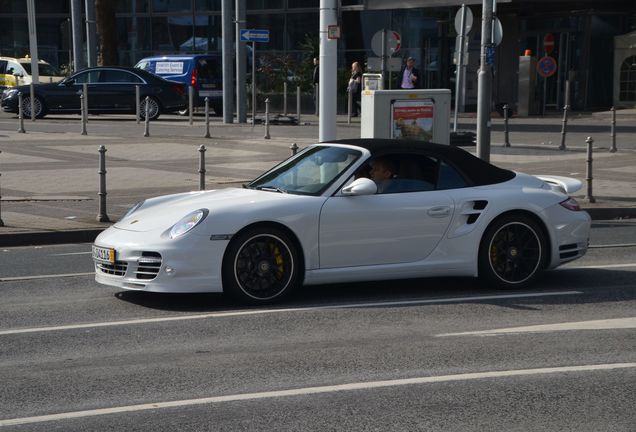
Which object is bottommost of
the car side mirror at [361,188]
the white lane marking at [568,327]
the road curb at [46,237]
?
the road curb at [46,237]

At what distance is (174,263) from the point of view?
882cm

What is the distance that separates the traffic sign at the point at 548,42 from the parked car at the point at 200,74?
1154 centimetres

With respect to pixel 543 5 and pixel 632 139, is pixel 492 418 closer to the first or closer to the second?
pixel 632 139

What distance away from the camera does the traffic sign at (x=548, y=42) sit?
39.0 meters

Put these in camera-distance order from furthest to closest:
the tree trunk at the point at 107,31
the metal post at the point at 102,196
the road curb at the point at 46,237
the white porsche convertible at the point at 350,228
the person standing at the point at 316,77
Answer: the tree trunk at the point at 107,31 < the person standing at the point at 316,77 < the metal post at the point at 102,196 < the road curb at the point at 46,237 < the white porsche convertible at the point at 350,228

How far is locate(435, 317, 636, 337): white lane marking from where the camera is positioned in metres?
8.06

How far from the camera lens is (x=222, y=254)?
29.2ft

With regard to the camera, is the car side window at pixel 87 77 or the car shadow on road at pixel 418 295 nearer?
the car shadow on road at pixel 418 295

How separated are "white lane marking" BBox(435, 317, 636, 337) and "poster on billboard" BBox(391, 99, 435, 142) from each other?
7159 millimetres

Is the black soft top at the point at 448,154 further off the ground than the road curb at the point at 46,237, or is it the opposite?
the black soft top at the point at 448,154

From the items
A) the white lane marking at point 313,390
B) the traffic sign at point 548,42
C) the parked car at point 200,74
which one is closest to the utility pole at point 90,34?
the parked car at point 200,74

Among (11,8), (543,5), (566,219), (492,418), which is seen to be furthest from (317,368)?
(11,8)

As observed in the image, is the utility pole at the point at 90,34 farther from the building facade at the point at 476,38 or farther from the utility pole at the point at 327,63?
the utility pole at the point at 327,63

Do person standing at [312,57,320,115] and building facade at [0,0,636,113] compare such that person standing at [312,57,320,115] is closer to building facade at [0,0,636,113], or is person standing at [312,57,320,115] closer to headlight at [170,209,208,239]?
building facade at [0,0,636,113]
